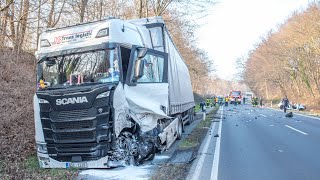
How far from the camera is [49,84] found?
7.36 m

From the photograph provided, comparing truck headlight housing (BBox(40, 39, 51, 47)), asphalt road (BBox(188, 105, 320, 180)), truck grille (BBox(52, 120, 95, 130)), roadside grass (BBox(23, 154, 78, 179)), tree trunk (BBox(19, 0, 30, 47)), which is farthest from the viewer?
tree trunk (BBox(19, 0, 30, 47))

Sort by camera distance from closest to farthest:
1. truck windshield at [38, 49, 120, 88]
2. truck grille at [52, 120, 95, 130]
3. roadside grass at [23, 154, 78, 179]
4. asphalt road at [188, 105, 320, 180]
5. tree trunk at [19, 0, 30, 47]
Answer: roadside grass at [23, 154, 78, 179] → truck grille at [52, 120, 95, 130] → asphalt road at [188, 105, 320, 180] → truck windshield at [38, 49, 120, 88] → tree trunk at [19, 0, 30, 47]

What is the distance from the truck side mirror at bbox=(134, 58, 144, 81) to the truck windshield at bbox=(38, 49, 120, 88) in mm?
380

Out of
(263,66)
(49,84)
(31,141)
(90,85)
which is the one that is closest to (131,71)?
(90,85)

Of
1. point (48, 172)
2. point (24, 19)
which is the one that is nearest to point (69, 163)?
point (48, 172)

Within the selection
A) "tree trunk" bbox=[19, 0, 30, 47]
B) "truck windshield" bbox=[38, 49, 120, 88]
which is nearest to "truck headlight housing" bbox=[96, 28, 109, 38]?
"truck windshield" bbox=[38, 49, 120, 88]

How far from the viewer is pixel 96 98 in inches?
254

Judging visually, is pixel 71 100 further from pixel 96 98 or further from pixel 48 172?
pixel 48 172

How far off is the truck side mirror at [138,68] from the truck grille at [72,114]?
128 cm

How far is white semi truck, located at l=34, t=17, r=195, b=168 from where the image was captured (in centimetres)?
653

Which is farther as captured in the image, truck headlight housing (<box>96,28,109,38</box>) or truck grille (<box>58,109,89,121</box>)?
truck headlight housing (<box>96,28,109,38</box>)

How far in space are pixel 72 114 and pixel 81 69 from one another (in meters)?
1.08

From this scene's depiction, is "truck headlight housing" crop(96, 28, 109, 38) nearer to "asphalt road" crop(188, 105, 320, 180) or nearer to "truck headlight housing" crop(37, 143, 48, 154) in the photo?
"truck headlight housing" crop(37, 143, 48, 154)

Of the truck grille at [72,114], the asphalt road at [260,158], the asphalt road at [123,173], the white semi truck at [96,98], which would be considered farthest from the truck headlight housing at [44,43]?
the asphalt road at [260,158]
